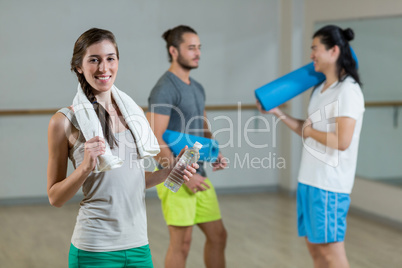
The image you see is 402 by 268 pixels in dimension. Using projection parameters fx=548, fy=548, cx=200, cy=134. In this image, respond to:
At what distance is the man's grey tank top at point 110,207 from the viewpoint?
164 cm

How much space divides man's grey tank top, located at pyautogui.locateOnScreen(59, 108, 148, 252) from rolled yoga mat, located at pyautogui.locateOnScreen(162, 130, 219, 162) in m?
0.83

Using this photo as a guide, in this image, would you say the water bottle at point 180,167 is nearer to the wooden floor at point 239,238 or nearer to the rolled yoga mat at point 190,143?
the rolled yoga mat at point 190,143

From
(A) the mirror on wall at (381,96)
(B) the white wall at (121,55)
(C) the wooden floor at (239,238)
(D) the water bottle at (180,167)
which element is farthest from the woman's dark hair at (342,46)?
(B) the white wall at (121,55)

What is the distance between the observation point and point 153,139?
68.7 inches

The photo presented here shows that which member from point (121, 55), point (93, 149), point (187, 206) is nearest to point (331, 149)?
point (187, 206)

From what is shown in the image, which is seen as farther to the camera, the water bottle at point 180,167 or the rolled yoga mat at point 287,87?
the rolled yoga mat at point 287,87

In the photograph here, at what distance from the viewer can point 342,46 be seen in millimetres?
2619

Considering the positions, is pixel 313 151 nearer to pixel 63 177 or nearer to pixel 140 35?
pixel 63 177

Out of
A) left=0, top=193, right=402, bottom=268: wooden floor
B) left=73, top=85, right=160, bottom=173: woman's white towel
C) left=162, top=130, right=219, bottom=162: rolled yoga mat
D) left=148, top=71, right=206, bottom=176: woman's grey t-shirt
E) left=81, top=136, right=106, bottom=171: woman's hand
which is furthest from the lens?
left=0, top=193, right=402, bottom=268: wooden floor

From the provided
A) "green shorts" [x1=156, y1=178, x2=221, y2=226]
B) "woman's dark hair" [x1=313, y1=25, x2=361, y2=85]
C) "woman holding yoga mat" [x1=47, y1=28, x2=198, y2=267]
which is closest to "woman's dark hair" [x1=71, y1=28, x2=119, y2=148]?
"woman holding yoga mat" [x1=47, y1=28, x2=198, y2=267]

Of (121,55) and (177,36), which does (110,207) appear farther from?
(121,55)

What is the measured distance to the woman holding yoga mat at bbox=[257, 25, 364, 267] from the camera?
2.54m

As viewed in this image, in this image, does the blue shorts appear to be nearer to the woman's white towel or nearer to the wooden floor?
the wooden floor

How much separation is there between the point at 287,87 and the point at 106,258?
151 centimetres
